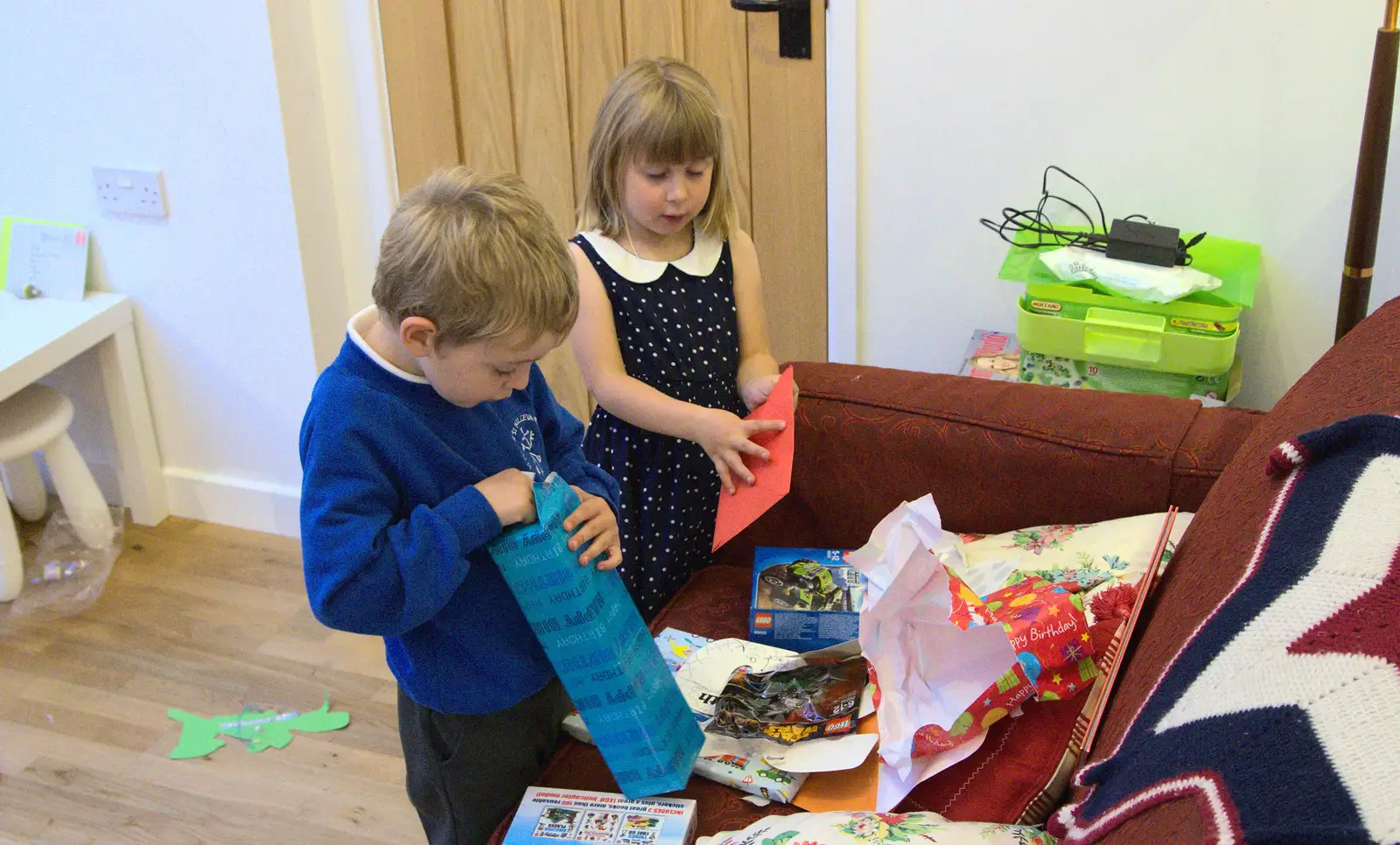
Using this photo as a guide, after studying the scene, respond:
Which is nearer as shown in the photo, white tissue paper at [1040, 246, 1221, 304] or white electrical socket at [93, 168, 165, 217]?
white tissue paper at [1040, 246, 1221, 304]

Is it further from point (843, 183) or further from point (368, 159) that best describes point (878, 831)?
point (368, 159)

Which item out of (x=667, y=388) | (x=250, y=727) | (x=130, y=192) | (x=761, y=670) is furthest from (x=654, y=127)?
(x=130, y=192)

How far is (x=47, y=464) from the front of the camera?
2.62 meters

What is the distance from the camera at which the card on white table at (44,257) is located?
2.64m

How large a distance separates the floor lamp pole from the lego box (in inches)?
34.4

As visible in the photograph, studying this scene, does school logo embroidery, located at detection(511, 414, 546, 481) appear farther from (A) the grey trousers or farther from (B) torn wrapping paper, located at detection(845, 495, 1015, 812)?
(B) torn wrapping paper, located at detection(845, 495, 1015, 812)

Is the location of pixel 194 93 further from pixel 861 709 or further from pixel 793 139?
pixel 861 709

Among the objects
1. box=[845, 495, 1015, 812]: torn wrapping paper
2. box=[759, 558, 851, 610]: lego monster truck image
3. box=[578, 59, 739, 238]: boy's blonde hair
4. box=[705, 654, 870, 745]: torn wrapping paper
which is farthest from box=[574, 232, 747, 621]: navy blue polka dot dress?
box=[845, 495, 1015, 812]: torn wrapping paper

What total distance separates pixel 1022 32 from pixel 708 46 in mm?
595

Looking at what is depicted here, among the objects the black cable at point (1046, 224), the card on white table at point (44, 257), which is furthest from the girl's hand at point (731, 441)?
the card on white table at point (44, 257)

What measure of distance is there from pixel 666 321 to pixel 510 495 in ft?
2.03

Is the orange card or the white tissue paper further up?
the white tissue paper

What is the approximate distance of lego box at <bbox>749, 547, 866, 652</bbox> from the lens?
5.15ft

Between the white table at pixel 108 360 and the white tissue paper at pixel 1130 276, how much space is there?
196 cm
